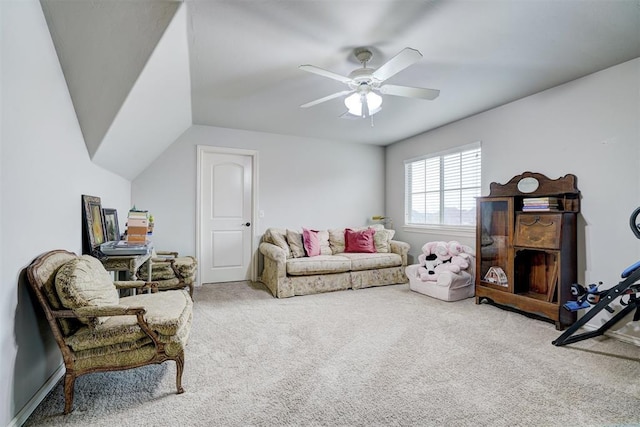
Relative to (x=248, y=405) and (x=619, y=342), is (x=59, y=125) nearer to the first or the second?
(x=248, y=405)

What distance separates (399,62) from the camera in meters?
2.10

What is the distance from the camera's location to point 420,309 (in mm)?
3443

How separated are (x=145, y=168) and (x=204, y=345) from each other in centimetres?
289

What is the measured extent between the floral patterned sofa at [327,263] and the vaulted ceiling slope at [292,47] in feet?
6.84

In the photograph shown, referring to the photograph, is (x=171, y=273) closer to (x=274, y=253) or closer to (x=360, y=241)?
(x=274, y=253)

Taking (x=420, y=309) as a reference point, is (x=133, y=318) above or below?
above

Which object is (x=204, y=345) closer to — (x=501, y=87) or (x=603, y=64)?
(x=501, y=87)

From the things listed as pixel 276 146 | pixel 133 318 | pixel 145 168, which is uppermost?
pixel 276 146

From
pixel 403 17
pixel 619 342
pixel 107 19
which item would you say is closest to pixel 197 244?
pixel 107 19

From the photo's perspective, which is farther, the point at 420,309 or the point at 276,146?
the point at 276,146

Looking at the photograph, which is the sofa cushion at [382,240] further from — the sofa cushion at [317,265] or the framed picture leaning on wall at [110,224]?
the framed picture leaning on wall at [110,224]

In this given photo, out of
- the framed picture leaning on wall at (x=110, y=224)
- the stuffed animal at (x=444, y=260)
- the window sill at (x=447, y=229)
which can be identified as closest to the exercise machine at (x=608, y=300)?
the stuffed animal at (x=444, y=260)

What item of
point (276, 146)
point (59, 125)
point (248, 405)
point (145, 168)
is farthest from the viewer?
point (276, 146)

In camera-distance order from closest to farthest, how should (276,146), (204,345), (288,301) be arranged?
1. (204,345)
2. (288,301)
3. (276,146)
